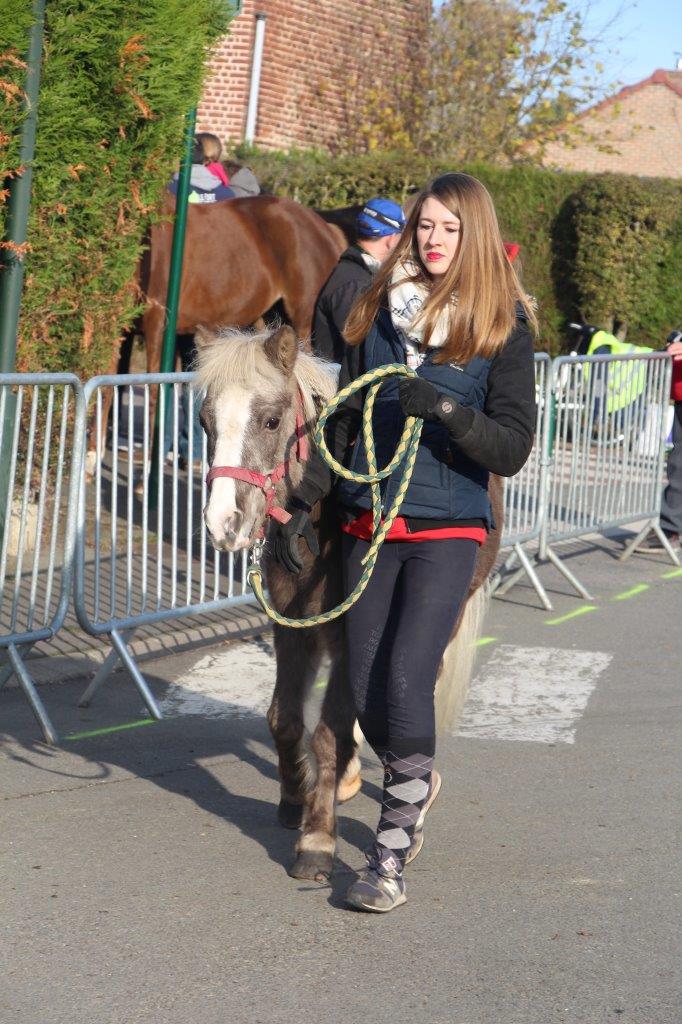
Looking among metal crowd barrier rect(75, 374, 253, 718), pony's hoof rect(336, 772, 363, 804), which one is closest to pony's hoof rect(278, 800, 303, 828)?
pony's hoof rect(336, 772, 363, 804)

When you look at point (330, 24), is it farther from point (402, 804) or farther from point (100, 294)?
point (402, 804)

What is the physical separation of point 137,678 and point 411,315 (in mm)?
2562

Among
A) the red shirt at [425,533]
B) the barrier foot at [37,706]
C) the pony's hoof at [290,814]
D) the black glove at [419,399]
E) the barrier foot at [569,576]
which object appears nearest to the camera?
the black glove at [419,399]

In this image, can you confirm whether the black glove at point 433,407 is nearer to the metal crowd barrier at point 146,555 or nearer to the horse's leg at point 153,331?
the metal crowd barrier at point 146,555

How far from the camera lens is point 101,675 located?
6289 millimetres

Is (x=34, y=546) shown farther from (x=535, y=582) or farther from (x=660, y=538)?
(x=660, y=538)

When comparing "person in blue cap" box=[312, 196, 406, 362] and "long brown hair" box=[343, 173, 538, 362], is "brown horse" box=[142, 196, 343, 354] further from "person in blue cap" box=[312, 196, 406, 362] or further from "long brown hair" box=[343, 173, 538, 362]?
"long brown hair" box=[343, 173, 538, 362]

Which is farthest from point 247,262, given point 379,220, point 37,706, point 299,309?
point 37,706

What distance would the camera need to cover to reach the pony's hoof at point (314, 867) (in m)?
4.41

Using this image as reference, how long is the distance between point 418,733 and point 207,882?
2.83ft

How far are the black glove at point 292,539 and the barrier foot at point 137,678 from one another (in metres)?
1.92

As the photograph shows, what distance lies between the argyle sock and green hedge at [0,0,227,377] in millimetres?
4256

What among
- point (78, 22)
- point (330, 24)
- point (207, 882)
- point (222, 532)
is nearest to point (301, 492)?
point (222, 532)

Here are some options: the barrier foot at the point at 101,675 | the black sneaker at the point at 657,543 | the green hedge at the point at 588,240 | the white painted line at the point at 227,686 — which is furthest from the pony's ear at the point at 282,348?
the green hedge at the point at 588,240
